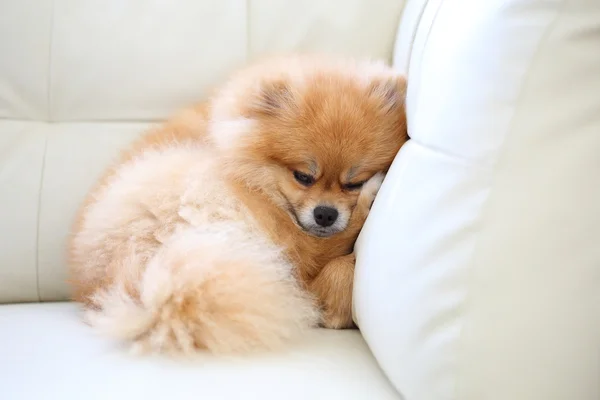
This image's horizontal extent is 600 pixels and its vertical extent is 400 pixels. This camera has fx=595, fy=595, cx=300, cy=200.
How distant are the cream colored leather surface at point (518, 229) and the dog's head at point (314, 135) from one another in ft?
1.47

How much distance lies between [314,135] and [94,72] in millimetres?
677

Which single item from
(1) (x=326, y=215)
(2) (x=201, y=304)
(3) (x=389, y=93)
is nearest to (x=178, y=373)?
(2) (x=201, y=304)

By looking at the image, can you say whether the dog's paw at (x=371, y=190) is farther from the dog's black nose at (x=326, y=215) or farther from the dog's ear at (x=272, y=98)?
the dog's ear at (x=272, y=98)

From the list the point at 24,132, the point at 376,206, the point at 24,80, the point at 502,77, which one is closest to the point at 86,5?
the point at 24,80

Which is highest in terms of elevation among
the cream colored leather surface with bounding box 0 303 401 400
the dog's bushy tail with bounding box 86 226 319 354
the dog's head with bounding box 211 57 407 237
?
the dog's head with bounding box 211 57 407 237

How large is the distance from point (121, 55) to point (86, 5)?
161mm

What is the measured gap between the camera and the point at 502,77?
877 mm

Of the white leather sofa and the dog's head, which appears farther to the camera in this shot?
the dog's head

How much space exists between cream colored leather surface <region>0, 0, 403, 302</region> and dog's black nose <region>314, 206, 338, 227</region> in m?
0.52

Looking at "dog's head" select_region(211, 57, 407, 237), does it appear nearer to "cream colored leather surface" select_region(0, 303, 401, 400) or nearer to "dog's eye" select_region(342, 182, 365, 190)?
"dog's eye" select_region(342, 182, 365, 190)

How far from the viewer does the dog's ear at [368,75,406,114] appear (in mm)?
1387

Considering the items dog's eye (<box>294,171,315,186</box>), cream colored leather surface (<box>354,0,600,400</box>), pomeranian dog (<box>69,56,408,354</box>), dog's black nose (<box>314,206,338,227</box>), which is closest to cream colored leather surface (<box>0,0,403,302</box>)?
pomeranian dog (<box>69,56,408,354</box>)

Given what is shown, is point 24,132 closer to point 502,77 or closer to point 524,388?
point 502,77

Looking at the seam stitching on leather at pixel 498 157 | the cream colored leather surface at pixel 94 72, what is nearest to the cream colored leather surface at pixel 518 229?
the seam stitching on leather at pixel 498 157
